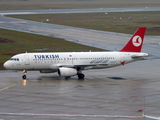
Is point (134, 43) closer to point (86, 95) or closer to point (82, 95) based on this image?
point (86, 95)

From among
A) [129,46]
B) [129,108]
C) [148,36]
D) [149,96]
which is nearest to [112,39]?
[148,36]

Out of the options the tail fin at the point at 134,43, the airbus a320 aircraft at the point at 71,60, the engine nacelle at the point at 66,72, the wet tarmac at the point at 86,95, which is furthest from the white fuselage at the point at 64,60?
the wet tarmac at the point at 86,95

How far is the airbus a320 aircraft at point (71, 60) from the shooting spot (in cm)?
5550

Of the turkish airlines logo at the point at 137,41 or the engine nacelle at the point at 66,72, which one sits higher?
the turkish airlines logo at the point at 137,41

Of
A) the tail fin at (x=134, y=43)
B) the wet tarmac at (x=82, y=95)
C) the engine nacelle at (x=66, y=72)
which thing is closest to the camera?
the wet tarmac at (x=82, y=95)

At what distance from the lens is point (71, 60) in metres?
57.2

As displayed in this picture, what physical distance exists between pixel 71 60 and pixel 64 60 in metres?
1.08

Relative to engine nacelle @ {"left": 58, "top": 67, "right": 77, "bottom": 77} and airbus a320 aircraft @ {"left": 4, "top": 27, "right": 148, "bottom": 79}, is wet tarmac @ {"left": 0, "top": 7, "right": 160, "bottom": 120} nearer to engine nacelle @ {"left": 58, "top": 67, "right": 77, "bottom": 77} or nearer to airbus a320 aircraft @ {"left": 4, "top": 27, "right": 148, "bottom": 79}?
engine nacelle @ {"left": 58, "top": 67, "right": 77, "bottom": 77}

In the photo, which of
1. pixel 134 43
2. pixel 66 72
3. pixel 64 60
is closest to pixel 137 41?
pixel 134 43

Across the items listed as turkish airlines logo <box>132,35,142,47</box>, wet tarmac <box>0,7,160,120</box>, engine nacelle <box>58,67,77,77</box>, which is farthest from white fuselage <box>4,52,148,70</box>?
wet tarmac <box>0,7,160,120</box>

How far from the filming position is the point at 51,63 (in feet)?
184

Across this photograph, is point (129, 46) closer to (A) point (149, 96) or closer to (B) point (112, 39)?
(A) point (149, 96)

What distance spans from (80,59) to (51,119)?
82.5 ft

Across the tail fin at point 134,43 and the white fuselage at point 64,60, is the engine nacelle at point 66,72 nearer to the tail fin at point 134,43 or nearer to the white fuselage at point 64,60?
the white fuselage at point 64,60
